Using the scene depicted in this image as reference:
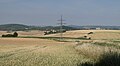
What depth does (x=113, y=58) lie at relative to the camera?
16.0 meters

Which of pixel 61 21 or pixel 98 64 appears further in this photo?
pixel 61 21

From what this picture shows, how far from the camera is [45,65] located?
1994 cm

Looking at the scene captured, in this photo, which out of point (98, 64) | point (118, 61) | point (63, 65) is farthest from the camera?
point (63, 65)

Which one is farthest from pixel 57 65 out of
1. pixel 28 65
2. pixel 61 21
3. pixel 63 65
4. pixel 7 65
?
pixel 61 21

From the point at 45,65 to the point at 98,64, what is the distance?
4.49 m

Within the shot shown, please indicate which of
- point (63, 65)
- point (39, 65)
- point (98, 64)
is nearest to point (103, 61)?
point (98, 64)

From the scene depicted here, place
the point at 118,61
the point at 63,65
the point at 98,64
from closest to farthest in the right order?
the point at 118,61 → the point at 98,64 → the point at 63,65

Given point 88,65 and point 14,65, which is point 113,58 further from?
point 14,65

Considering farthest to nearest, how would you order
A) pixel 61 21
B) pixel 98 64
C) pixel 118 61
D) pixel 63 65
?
pixel 61 21 → pixel 63 65 → pixel 98 64 → pixel 118 61

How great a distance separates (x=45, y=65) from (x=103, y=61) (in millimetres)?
4612

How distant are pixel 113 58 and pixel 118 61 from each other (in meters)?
0.76

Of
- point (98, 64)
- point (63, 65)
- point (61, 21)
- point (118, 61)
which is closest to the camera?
point (118, 61)

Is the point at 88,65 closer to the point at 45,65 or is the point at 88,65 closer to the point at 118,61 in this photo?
the point at 118,61

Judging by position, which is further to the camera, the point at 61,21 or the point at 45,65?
the point at 61,21
